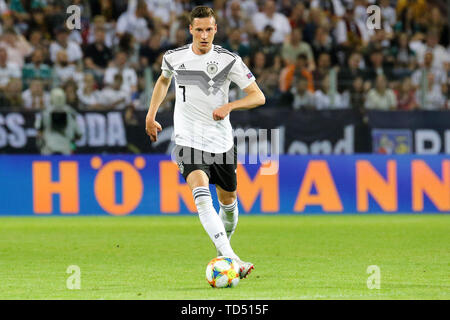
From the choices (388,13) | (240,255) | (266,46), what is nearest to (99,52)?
(266,46)

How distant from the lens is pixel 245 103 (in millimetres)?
8859

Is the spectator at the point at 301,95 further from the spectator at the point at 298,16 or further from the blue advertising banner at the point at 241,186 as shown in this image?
the spectator at the point at 298,16

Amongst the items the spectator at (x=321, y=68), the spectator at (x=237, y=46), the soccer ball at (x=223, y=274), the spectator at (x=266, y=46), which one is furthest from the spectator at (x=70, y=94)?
the soccer ball at (x=223, y=274)

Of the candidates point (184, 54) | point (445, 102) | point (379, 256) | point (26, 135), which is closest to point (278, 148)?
point (445, 102)

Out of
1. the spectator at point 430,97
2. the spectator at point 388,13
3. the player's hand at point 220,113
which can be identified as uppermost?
the spectator at point 388,13

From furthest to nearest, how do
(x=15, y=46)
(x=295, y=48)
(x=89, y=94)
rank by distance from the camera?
1. (x=295, y=48)
2. (x=15, y=46)
3. (x=89, y=94)

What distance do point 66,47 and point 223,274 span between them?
11.8m

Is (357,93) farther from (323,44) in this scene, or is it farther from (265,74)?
→ (323,44)

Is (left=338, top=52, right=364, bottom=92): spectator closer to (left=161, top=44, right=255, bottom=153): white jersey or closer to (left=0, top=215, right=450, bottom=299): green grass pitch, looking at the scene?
(left=0, top=215, right=450, bottom=299): green grass pitch

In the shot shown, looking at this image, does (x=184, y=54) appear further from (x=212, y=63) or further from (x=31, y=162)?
(x=31, y=162)

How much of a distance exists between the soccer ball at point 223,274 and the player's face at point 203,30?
194 cm

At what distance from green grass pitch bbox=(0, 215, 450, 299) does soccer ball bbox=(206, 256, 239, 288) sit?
0.30 ft

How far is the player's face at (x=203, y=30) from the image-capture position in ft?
29.0

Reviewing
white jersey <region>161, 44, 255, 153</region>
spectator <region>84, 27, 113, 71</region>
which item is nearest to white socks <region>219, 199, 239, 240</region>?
white jersey <region>161, 44, 255, 153</region>
